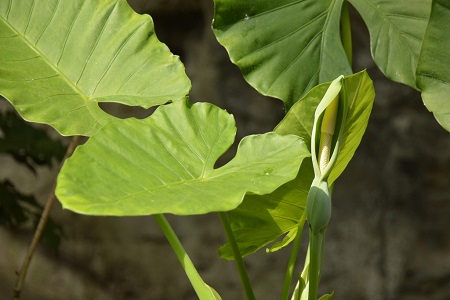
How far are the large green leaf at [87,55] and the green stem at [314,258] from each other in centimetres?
33

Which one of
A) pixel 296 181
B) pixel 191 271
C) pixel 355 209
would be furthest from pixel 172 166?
pixel 355 209

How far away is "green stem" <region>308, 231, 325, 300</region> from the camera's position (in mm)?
864

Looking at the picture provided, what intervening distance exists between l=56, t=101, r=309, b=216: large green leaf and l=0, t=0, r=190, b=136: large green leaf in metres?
0.13

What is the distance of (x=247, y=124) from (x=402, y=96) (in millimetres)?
560

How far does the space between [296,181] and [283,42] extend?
0.89ft

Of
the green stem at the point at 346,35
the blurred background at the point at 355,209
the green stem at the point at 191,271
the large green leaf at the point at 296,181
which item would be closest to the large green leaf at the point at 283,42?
the green stem at the point at 346,35

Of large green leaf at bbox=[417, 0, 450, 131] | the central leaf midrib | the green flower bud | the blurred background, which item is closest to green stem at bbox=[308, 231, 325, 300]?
the green flower bud

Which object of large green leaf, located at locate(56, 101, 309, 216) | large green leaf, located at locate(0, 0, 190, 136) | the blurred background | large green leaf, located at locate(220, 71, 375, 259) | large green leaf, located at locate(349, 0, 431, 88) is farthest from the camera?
the blurred background

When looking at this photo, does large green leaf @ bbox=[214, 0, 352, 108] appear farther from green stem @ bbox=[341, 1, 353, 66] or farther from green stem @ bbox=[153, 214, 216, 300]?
green stem @ bbox=[153, 214, 216, 300]

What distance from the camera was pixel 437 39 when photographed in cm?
99

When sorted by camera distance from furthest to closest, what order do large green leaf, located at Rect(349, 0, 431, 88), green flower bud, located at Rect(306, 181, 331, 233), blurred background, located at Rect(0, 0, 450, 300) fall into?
blurred background, located at Rect(0, 0, 450, 300)
large green leaf, located at Rect(349, 0, 431, 88)
green flower bud, located at Rect(306, 181, 331, 233)

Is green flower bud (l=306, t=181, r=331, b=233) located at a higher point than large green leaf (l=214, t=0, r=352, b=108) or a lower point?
higher

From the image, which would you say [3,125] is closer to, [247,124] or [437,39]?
[247,124]

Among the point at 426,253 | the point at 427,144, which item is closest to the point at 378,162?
the point at 427,144
